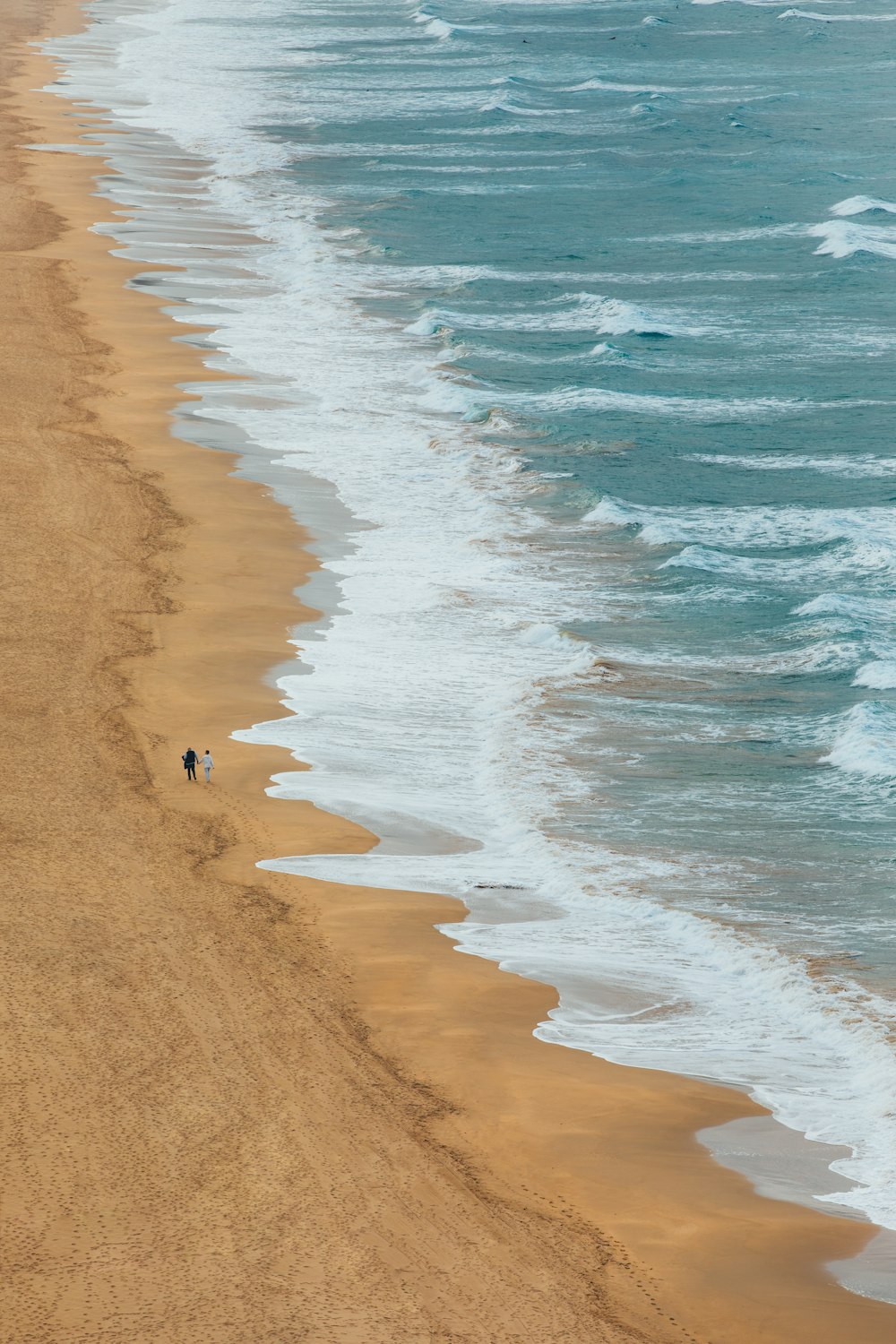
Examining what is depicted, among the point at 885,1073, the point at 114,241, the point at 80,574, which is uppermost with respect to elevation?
the point at 114,241

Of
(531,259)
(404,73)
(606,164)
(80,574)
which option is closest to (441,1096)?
(80,574)

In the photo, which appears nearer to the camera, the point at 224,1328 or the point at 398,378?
the point at 224,1328

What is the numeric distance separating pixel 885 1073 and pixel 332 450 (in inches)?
1083

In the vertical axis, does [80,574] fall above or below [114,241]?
below

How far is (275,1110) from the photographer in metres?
18.5

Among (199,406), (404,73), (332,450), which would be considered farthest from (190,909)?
(404,73)

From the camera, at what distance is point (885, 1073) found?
19875 millimetres

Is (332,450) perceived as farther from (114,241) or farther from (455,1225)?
(455,1225)

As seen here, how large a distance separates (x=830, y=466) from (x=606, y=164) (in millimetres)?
41799

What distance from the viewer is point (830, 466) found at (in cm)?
4247

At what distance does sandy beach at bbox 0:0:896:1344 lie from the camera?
15.9 m

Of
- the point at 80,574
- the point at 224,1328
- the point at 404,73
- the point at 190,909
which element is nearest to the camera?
the point at 224,1328

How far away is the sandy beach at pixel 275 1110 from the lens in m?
15.9

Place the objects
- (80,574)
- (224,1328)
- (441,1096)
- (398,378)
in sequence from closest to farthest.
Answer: (224,1328) → (441,1096) → (80,574) → (398,378)
